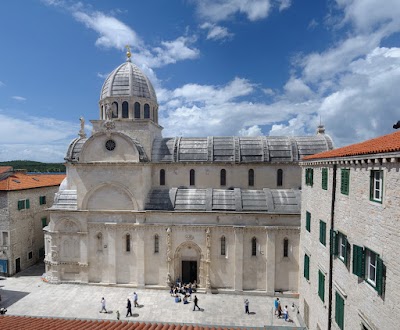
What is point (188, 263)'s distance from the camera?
26.9 m

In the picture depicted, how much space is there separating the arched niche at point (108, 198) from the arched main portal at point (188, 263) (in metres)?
6.92

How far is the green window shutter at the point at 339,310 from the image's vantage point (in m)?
13.7

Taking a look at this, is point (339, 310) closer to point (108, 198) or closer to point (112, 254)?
point (112, 254)

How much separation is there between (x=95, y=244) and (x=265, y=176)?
20095mm

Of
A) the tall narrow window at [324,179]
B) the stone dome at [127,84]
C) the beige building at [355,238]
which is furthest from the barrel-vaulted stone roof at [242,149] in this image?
the tall narrow window at [324,179]

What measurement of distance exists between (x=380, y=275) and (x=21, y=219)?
36415 mm

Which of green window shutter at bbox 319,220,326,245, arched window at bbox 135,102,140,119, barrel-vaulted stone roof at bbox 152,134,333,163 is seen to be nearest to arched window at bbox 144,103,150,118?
arched window at bbox 135,102,140,119

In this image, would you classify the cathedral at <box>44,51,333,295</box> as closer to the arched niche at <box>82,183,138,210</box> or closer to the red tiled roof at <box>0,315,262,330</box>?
the arched niche at <box>82,183,138,210</box>

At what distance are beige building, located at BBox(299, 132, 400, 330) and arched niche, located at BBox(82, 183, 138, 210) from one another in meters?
18.0

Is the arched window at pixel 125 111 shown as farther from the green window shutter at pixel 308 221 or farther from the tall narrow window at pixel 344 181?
the tall narrow window at pixel 344 181

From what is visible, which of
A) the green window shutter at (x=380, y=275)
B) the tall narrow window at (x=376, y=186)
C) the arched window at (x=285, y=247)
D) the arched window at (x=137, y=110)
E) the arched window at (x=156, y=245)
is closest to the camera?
the green window shutter at (x=380, y=275)

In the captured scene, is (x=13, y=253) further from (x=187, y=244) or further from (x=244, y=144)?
(x=244, y=144)

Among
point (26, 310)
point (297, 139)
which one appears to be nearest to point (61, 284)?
point (26, 310)

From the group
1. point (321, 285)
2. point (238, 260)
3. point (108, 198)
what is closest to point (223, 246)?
point (238, 260)
